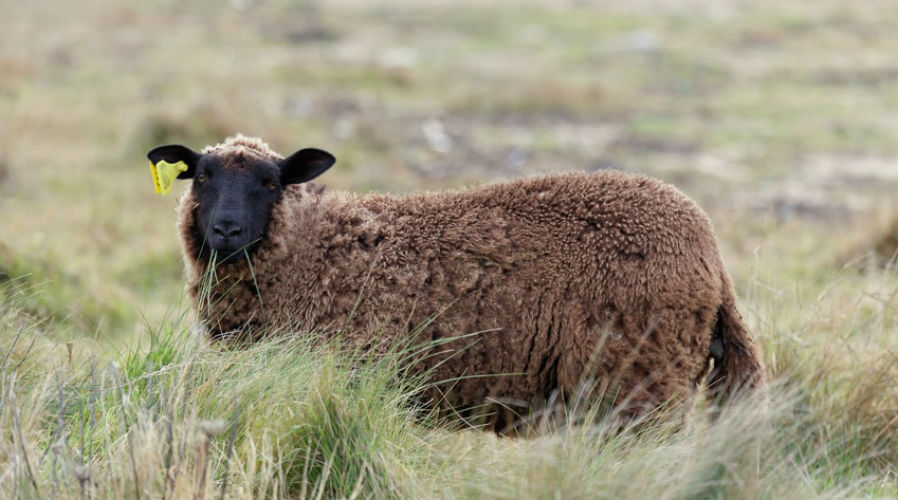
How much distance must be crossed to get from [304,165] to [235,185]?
45 cm

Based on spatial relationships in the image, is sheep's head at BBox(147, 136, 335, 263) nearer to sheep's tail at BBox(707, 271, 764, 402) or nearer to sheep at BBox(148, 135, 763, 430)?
sheep at BBox(148, 135, 763, 430)

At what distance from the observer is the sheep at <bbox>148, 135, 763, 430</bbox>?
5098mm

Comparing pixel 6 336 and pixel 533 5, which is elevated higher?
pixel 533 5

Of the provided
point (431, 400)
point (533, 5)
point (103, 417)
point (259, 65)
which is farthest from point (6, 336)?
point (533, 5)

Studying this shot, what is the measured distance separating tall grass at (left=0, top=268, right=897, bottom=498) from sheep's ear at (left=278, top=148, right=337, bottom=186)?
1.03 metres

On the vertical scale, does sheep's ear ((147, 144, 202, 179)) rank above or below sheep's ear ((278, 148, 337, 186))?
above

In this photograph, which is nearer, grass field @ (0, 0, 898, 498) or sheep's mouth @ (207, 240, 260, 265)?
grass field @ (0, 0, 898, 498)

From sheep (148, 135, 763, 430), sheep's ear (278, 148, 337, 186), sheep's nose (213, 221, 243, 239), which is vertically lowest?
sheep (148, 135, 763, 430)

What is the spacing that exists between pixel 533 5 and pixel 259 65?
23334 millimetres

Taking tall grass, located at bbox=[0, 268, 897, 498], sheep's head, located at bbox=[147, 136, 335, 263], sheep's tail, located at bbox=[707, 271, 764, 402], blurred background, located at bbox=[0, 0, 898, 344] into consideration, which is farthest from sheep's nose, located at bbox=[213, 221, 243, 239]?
sheep's tail, located at bbox=[707, 271, 764, 402]

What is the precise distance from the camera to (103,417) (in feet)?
13.5

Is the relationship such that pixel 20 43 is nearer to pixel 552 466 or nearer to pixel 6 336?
pixel 6 336

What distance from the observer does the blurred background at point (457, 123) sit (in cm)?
990

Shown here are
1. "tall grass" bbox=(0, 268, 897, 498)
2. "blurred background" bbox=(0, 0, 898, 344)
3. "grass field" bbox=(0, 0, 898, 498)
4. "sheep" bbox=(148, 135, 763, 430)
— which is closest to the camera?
"tall grass" bbox=(0, 268, 897, 498)
